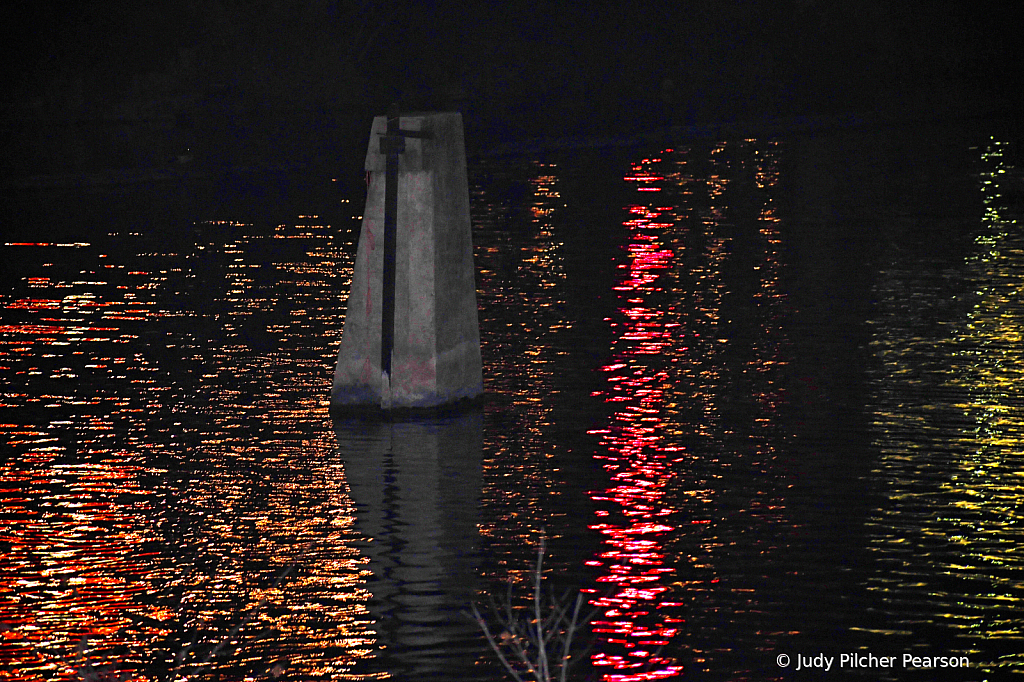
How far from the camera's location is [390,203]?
15.7m

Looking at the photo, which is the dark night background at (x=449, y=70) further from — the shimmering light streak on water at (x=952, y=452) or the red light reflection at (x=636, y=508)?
the red light reflection at (x=636, y=508)

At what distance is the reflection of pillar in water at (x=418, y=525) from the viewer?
10.3m

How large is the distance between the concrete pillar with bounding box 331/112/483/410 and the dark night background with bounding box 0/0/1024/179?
24.0m

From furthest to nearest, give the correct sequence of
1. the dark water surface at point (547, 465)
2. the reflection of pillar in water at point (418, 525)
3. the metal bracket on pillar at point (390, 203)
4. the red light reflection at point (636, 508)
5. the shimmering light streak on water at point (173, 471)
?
the metal bracket on pillar at point (390, 203), the shimmering light streak on water at point (173, 471), the dark water surface at point (547, 465), the reflection of pillar in water at point (418, 525), the red light reflection at point (636, 508)

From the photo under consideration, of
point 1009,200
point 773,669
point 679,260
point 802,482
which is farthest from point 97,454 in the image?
point 1009,200

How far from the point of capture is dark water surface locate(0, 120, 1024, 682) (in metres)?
10.5

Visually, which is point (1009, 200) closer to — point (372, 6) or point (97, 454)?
point (97, 454)

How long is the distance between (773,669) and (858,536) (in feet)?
8.92

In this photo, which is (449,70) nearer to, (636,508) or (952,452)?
(952,452)

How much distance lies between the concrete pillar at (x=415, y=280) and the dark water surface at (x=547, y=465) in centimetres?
43

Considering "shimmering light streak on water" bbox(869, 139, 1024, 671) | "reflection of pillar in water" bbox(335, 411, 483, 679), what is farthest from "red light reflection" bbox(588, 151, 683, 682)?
"shimmering light streak on water" bbox(869, 139, 1024, 671)

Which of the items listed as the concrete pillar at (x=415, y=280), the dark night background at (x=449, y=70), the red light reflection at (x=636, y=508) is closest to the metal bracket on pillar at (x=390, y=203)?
the concrete pillar at (x=415, y=280)

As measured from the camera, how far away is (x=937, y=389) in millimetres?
16609

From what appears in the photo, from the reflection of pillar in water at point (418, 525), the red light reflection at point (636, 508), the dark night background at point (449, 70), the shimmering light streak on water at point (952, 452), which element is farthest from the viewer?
the dark night background at point (449, 70)
